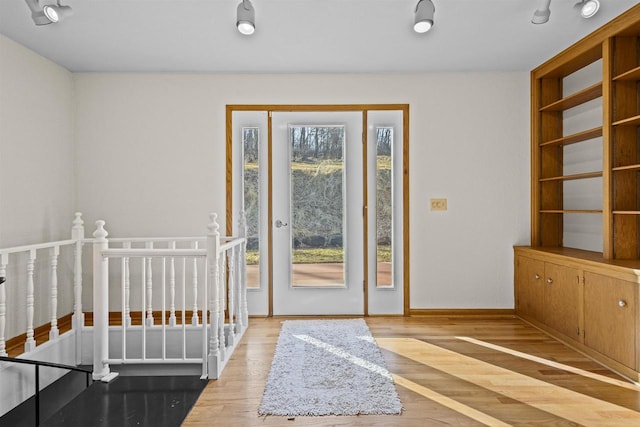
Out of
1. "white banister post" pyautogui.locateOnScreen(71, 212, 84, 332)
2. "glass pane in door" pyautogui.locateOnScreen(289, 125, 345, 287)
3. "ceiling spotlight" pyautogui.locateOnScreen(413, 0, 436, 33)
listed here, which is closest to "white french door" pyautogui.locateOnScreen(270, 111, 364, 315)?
"glass pane in door" pyautogui.locateOnScreen(289, 125, 345, 287)

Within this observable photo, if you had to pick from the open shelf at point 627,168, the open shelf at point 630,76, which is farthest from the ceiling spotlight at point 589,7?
the open shelf at point 627,168

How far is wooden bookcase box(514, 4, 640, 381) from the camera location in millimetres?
2631

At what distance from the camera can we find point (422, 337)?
3295 millimetres

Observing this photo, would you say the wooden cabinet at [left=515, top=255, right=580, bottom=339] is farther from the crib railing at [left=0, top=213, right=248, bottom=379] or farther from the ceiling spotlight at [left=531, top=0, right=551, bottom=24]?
the crib railing at [left=0, top=213, right=248, bottom=379]

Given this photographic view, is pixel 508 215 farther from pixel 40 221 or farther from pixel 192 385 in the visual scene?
pixel 40 221

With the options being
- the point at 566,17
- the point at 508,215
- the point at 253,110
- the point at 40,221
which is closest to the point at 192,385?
the point at 40,221

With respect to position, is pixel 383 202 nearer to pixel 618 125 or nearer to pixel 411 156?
pixel 411 156

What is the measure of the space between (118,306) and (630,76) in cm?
459

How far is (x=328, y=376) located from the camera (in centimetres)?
252

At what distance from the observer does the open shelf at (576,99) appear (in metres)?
3.12

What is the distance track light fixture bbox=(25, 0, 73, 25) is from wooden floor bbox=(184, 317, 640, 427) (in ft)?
8.03

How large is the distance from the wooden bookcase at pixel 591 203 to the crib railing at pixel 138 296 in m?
2.53

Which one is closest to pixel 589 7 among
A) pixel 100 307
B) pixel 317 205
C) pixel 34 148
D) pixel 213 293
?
pixel 317 205

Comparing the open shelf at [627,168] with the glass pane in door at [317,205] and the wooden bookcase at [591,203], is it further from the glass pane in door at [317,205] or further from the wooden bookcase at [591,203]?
the glass pane in door at [317,205]
